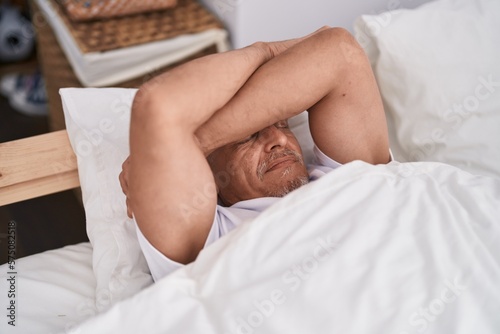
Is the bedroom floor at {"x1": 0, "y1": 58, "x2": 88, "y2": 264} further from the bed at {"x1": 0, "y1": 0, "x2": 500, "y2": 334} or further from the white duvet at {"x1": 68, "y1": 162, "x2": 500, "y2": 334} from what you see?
the white duvet at {"x1": 68, "y1": 162, "x2": 500, "y2": 334}

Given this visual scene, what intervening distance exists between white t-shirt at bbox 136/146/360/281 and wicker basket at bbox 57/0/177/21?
0.82 meters

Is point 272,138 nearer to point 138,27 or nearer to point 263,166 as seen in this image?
point 263,166

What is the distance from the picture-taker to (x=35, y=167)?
48.4 inches

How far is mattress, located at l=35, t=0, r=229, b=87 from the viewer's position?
1688 mm

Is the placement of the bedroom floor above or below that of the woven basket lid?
below

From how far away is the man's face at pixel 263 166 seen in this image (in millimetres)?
1220

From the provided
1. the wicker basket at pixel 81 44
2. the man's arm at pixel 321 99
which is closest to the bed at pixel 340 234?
the man's arm at pixel 321 99

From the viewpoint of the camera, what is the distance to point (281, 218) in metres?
1.01

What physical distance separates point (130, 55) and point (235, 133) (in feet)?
2.38

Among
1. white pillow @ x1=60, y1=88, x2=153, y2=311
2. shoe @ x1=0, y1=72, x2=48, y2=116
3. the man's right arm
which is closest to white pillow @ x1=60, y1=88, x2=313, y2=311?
white pillow @ x1=60, y1=88, x2=153, y2=311

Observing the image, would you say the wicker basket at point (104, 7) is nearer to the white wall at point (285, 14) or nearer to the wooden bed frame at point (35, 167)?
the white wall at point (285, 14)

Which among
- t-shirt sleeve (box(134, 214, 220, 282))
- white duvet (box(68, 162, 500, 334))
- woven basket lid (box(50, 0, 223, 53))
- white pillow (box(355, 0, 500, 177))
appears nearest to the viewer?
white duvet (box(68, 162, 500, 334))

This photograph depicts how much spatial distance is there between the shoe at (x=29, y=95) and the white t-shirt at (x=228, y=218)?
4.63 feet

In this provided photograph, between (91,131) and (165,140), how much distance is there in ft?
1.30
